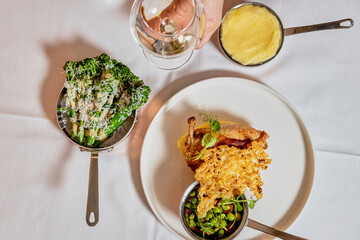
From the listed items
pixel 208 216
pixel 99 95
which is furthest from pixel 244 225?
pixel 99 95

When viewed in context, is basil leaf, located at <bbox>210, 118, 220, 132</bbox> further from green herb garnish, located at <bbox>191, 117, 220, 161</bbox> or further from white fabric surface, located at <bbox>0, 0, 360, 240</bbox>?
white fabric surface, located at <bbox>0, 0, 360, 240</bbox>

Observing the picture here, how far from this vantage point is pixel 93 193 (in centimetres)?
166

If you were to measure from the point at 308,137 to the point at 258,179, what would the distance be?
0.41 m

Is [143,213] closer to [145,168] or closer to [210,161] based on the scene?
[145,168]

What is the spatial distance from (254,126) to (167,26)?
2.41 ft

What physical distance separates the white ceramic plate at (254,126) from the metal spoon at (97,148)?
0.41ft

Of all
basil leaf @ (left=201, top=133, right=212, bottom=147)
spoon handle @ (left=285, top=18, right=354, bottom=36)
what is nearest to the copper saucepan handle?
basil leaf @ (left=201, top=133, right=212, bottom=147)

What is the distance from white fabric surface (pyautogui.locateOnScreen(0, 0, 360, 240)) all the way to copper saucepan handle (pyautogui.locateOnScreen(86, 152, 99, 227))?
47 mm

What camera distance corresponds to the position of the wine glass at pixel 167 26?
1559 millimetres

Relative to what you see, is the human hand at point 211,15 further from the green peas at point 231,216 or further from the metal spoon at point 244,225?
the green peas at point 231,216

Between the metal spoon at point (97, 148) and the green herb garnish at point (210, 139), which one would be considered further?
the metal spoon at point (97, 148)

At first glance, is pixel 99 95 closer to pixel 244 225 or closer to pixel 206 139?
pixel 206 139

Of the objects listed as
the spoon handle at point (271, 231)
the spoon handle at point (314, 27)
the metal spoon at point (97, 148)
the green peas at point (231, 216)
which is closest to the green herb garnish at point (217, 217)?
the green peas at point (231, 216)

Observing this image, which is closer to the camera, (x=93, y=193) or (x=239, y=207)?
(x=239, y=207)
